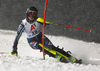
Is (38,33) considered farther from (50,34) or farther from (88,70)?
(50,34)

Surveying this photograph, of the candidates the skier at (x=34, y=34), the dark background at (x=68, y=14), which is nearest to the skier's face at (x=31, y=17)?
the skier at (x=34, y=34)

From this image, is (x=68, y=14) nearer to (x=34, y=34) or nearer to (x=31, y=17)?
(x=34, y=34)

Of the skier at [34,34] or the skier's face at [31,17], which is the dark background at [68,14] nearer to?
the skier at [34,34]

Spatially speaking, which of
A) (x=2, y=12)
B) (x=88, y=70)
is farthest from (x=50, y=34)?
(x=88, y=70)

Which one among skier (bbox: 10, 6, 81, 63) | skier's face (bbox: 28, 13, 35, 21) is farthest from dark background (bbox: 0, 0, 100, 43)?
skier's face (bbox: 28, 13, 35, 21)

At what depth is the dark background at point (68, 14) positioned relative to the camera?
761 cm

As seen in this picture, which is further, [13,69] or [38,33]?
[38,33]

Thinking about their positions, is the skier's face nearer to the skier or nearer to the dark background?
the skier

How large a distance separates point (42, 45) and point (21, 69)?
4.20ft

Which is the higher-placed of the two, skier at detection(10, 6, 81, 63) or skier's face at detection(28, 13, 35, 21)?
skier's face at detection(28, 13, 35, 21)

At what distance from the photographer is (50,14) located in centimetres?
822

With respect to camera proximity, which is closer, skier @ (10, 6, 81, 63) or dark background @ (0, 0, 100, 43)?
skier @ (10, 6, 81, 63)

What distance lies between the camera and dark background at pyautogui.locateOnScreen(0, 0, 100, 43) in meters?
7.61

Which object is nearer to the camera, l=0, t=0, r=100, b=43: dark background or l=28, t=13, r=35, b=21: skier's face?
l=28, t=13, r=35, b=21: skier's face
